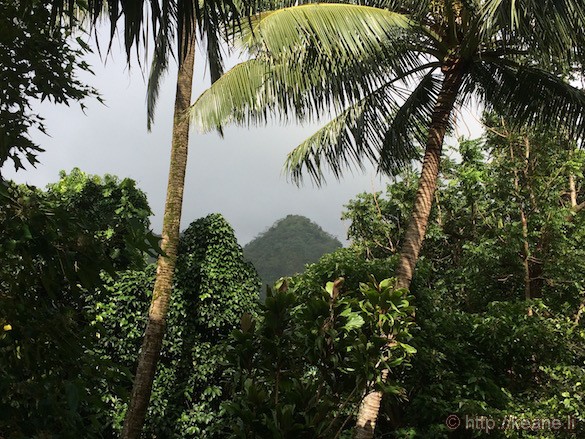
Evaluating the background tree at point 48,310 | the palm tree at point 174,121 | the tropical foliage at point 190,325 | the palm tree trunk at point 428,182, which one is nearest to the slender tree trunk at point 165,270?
the palm tree at point 174,121

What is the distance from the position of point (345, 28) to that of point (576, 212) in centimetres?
872

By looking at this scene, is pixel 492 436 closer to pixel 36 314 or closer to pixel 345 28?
pixel 345 28

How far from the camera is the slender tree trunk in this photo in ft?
23.2

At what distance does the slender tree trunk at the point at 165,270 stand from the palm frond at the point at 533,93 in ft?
14.1

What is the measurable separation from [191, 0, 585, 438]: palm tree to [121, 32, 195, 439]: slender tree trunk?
110cm

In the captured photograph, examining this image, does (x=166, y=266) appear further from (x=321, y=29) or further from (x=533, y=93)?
(x=533, y=93)

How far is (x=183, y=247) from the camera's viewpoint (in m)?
10.2

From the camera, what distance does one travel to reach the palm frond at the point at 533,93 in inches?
295

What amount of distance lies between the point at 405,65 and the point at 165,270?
4.43m

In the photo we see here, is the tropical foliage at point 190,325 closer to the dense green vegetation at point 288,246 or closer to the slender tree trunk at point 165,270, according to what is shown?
the slender tree trunk at point 165,270

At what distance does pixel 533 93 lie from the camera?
25.3 feet

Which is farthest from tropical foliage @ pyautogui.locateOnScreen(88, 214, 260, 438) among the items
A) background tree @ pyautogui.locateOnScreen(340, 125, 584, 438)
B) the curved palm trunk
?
the curved palm trunk

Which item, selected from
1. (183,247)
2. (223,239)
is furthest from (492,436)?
(183,247)

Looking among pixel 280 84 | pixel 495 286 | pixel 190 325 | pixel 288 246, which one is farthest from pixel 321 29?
pixel 288 246
